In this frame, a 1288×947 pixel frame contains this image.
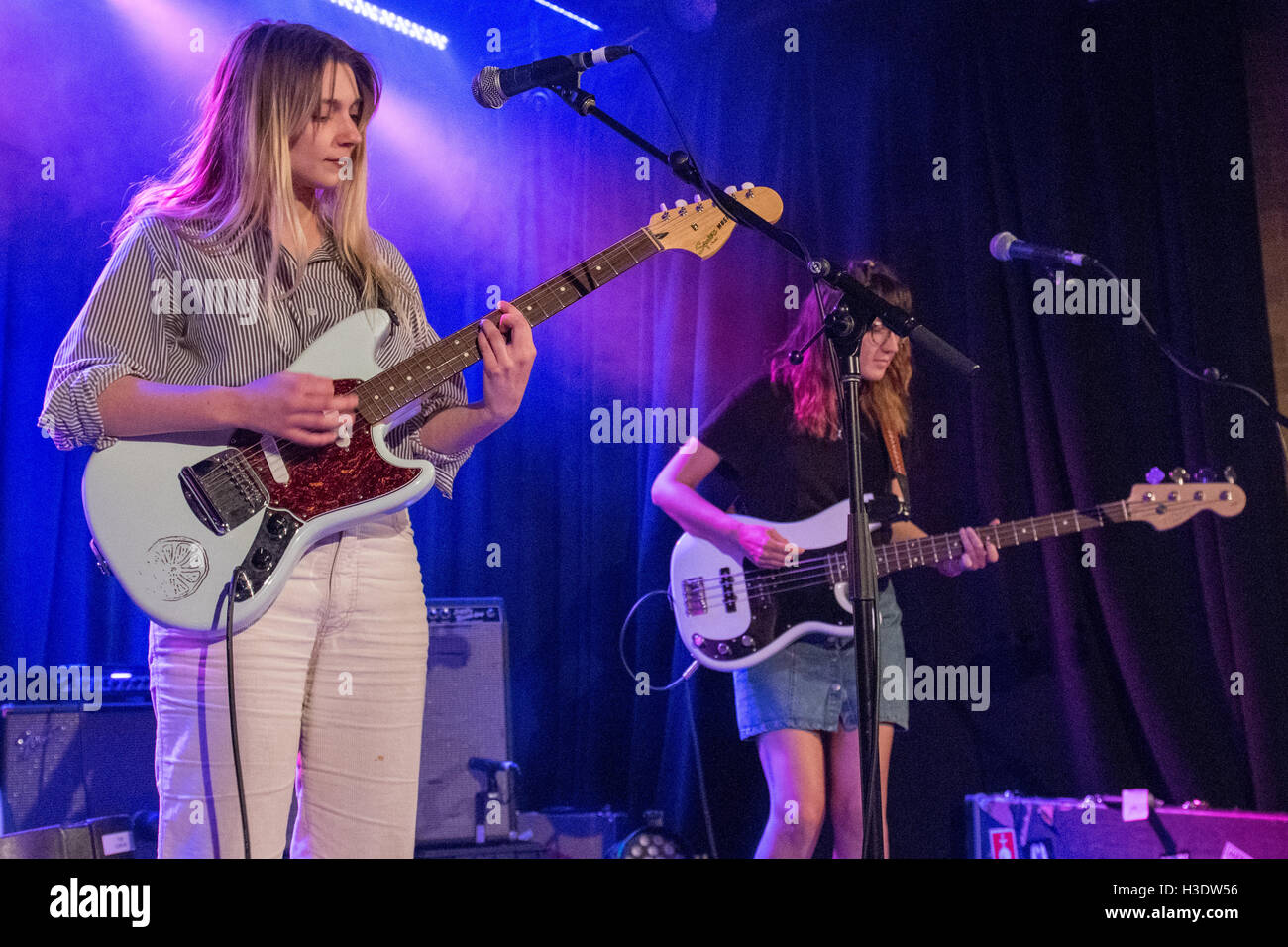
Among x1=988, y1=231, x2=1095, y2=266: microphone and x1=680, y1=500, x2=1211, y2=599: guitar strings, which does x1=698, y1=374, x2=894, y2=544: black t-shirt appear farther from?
x1=988, y1=231, x2=1095, y2=266: microphone

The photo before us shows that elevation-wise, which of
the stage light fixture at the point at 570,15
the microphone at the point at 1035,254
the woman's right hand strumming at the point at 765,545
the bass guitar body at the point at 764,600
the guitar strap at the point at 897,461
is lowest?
the bass guitar body at the point at 764,600

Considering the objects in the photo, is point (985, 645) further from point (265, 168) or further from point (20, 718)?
point (20, 718)

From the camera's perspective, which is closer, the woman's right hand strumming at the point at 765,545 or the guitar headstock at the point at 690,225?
the guitar headstock at the point at 690,225

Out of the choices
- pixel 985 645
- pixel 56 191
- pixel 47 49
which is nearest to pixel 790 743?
pixel 985 645

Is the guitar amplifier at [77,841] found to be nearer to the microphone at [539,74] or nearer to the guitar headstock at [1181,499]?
the microphone at [539,74]

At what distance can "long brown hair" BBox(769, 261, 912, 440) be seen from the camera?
3.27m

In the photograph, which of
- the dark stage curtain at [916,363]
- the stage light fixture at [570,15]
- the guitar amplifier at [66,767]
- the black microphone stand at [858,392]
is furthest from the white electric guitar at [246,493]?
the stage light fixture at [570,15]

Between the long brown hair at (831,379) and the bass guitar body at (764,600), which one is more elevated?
the long brown hair at (831,379)

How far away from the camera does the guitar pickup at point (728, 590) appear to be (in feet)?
10.6

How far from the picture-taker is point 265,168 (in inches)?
79.0

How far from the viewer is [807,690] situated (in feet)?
10.1

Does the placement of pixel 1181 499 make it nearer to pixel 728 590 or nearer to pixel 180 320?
pixel 728 590

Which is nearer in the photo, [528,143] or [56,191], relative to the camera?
[56,191]
